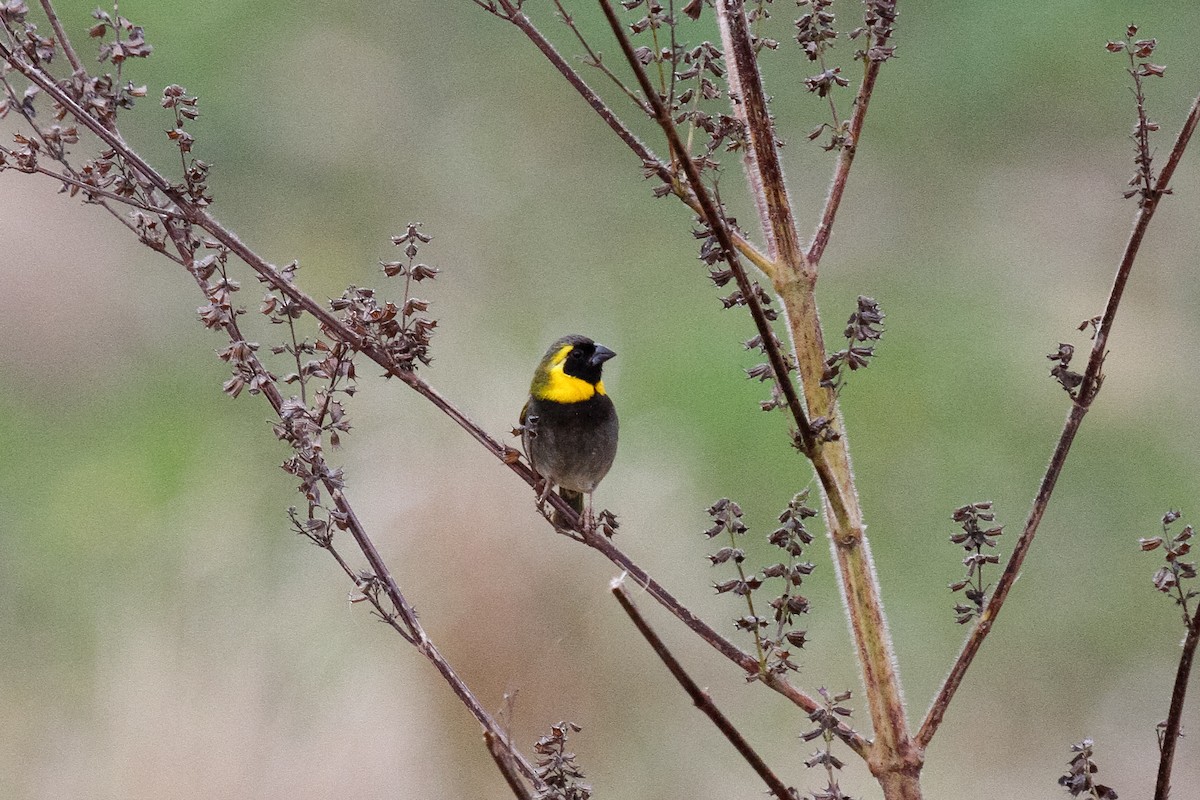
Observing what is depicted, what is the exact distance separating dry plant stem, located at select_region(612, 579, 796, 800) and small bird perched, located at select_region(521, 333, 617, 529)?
6.15 ft

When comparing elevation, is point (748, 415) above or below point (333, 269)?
below

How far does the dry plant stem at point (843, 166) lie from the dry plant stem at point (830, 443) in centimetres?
3

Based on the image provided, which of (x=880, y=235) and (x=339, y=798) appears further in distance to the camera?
(x=880, y=235)

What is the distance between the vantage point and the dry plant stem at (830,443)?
1.40 m

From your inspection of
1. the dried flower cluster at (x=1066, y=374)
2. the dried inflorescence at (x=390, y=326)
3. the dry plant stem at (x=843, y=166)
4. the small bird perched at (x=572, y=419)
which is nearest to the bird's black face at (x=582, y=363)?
the small bird perched at (x=572, y=419)

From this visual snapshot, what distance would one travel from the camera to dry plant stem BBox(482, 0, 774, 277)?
1.36 m

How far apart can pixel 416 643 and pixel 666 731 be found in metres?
2.99

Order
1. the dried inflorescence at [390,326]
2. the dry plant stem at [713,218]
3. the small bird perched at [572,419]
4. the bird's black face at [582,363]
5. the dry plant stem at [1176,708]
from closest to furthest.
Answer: the dry plant stem at [713,218], the dry plant stem at [1176,708], the dried inflorescence at [390,326], the small bird perched at [572,419], the bird's black face at [582,363]

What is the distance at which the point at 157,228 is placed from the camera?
1630 mm

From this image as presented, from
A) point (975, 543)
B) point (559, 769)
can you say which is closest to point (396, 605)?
point (559, 769)

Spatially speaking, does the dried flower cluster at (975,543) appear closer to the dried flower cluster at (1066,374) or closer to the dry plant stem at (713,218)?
the dried flower cluster at (1066,374)

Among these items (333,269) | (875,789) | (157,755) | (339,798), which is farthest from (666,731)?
(333,269)

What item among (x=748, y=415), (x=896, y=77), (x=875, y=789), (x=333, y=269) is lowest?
(x=875, y=789)

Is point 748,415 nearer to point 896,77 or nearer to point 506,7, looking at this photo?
point 896,77
